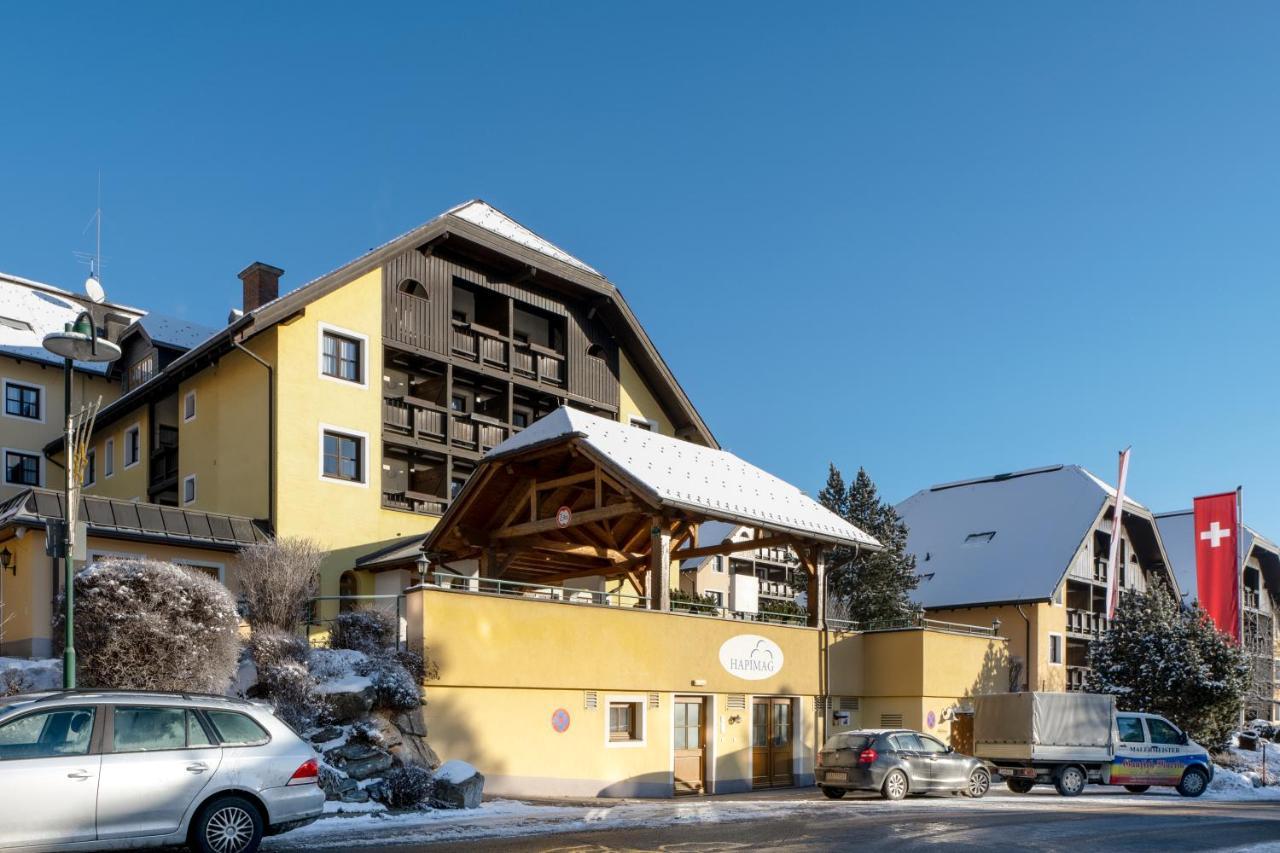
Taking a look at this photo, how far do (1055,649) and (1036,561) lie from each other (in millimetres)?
3628

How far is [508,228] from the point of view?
36219 millimetres

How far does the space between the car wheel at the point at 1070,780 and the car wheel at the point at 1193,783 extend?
117 inches

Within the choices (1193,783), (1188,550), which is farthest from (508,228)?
(1188,550)

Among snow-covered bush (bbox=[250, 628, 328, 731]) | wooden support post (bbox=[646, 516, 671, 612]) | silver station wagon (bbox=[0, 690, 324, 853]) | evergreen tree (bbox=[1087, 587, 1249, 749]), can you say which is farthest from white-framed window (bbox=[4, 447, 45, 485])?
evergreen tree (bbox=[1087, 587, 1249, 749])

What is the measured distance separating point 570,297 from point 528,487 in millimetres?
11180

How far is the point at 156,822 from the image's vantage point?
10.8m

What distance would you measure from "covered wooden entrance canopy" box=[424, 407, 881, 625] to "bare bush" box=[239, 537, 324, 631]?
207 inches

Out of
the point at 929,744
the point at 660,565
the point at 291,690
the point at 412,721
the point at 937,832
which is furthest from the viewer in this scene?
the point at 660,565

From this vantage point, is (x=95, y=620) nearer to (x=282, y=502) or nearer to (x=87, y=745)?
(x=87, y=745)

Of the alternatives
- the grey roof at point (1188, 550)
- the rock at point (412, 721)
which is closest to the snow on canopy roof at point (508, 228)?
the rock at point (412, 721)

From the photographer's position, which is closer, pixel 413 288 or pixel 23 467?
pixel 413 288

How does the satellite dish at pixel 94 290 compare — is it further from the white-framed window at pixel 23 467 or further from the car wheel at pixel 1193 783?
the car wheel at pixel 1193 783

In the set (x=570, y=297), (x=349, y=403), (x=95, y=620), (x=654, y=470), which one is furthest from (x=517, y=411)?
(x=95, y=620)

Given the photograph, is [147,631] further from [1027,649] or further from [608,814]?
[1027,649]
